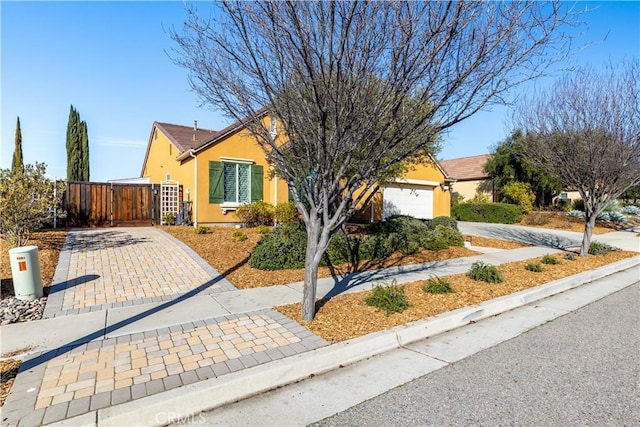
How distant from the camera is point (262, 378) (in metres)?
3.24

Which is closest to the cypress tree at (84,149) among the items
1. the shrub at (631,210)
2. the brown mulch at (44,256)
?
the brown mulch at (44,256)

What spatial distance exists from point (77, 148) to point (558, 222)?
31.7 m

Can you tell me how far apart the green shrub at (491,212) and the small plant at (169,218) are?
61.6 feet

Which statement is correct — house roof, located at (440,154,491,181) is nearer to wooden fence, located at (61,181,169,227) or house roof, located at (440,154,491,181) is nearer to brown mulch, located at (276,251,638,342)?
wooden fence, located at (61,181,169,227)

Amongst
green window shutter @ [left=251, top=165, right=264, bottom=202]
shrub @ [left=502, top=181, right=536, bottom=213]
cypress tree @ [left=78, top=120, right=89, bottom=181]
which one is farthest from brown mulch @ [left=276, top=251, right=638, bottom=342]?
cypress tree @ [left=78, top=120, right=89, bottom=181]

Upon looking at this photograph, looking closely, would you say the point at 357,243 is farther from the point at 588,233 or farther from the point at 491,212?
the point at 491,212

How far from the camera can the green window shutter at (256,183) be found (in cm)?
1417

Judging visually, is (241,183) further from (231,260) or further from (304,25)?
(304,25)

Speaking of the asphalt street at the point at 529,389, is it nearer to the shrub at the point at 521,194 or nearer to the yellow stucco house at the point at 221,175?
the yellow stucco house at the point at 221,175

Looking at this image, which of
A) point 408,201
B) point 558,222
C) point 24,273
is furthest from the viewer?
point 558,222

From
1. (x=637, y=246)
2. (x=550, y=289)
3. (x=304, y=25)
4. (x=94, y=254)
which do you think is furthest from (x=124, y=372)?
(x=637, y=246)

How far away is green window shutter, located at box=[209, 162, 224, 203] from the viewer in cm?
1325

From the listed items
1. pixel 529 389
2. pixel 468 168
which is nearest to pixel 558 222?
pixel 468 168

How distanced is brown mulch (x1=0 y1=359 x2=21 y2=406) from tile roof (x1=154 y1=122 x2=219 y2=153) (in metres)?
11.8
